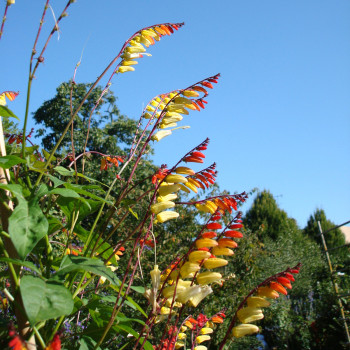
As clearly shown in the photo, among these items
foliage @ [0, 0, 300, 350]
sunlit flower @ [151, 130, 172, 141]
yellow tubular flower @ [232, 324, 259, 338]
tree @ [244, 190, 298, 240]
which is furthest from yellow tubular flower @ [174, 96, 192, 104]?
tree @ [244, 190, 298, 240]

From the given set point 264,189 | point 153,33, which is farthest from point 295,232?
point 153,33

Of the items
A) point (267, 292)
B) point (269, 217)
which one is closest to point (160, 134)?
point (267, 292)

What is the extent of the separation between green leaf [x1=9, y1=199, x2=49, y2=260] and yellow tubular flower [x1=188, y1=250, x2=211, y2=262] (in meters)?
0.33

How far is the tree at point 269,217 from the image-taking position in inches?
643

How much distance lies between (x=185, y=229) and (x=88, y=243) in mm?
4301

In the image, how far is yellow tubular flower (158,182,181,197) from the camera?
35.3 inches

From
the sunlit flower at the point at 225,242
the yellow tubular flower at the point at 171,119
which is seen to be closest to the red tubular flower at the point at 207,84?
the yellow tubular flower at the point at 171,119

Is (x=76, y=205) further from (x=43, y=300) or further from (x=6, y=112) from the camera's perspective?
(x=43, y=300)

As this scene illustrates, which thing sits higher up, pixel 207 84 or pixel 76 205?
pixel 207 84

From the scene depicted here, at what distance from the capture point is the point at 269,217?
1673 cm

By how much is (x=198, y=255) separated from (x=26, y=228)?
38 centimetres

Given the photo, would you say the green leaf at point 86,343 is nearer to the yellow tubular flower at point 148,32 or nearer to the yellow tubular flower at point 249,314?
the yellow tubular flower at point 249,314

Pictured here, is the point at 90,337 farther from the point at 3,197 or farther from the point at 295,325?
the point at 295,325

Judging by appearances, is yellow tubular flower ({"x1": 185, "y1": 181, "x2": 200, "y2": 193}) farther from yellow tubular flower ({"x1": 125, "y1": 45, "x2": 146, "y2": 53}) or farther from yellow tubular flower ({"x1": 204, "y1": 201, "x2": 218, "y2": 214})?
yellow tubular flower ({"x1": 125, "y1": 45, "x2": 146, "y2": 53})
